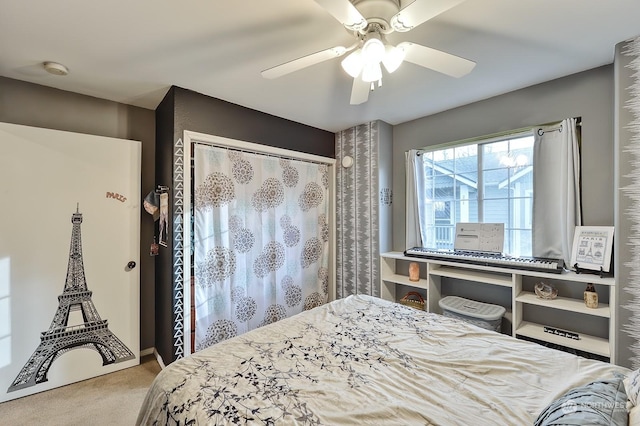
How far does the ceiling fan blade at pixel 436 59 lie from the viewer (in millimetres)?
1370

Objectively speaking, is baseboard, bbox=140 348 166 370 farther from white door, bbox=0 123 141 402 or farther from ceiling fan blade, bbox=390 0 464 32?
ceiling fan blade, bbox=390 0 464 32

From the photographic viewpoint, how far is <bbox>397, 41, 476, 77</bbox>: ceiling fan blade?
137 cm

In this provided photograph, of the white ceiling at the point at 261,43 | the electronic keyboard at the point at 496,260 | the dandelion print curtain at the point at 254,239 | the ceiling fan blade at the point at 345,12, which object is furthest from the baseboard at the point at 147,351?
→ the ceiling fan blade at the point at 345,12

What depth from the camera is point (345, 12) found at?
1144 millimetres

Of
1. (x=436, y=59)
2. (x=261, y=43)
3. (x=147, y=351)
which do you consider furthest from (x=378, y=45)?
(x=147, y=351)

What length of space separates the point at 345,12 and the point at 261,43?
80 cm

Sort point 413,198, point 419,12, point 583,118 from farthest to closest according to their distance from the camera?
1. point 413,198
2. point 583,118
3. point 419,12

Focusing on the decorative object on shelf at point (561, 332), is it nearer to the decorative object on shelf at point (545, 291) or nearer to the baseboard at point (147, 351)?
the decorative object on shelf at point (545, 291)

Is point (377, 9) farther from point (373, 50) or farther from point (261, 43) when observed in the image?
point (261, 43)

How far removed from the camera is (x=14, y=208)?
6.83 feet

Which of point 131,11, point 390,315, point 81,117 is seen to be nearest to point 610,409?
point 390,315

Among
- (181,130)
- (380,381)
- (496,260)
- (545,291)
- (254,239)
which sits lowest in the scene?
(380,381)

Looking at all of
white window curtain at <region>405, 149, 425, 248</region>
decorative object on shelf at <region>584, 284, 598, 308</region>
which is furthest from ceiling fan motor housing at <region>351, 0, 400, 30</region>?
decorative object on shelf at <region>584, 284, 598, 308</region>

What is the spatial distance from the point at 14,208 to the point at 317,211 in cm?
268
